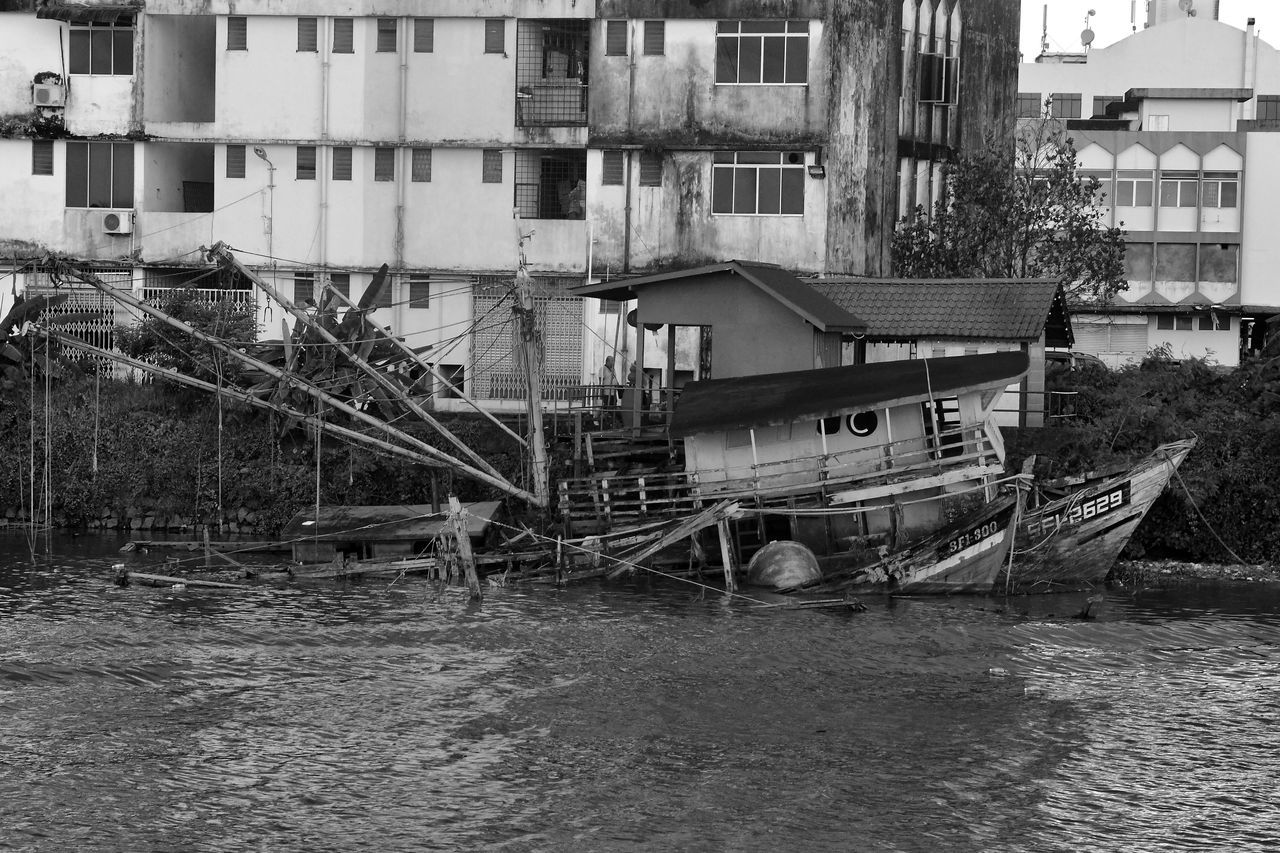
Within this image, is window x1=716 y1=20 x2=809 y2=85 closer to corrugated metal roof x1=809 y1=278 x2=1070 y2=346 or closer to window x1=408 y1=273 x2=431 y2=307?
corrugated metal roof x1=809 y1=278 x2=1070 y2=346

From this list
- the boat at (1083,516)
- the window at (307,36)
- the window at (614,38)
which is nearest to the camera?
the boat at (1083,516)

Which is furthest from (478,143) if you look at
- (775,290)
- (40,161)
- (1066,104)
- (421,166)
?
(1066,104)

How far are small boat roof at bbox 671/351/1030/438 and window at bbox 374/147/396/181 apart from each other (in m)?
16.0

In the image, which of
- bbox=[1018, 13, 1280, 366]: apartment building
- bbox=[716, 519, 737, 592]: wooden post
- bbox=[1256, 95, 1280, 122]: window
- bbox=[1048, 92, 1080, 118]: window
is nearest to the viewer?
bbox=[716, 519, 737, 592]: wooden post

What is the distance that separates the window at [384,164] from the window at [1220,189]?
37.0 meters

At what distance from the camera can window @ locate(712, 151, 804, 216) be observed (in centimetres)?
4628

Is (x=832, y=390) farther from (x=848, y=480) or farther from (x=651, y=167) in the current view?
(x=651, y=167)

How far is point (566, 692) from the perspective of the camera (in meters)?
26.0

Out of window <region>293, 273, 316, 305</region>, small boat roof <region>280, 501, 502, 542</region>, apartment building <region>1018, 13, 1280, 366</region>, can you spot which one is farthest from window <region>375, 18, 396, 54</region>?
apartment building <region>1018, 13, 1280, 366</region>

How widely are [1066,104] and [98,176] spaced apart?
163ft

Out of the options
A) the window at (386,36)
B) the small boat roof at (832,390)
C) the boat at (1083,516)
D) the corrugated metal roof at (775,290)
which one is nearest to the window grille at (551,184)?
the window at (386,36)

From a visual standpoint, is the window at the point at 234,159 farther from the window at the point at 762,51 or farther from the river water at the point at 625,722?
the river water at the point at 625,722

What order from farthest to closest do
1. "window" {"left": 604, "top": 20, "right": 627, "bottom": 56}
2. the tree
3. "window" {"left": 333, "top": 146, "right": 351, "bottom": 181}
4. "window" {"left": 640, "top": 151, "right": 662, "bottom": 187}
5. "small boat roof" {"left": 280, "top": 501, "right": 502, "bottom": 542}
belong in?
"window" {"left": 333, "top": 146, "right": 351, "bottom": 181}, "window" {"left": 604, "top": 20, "right": 627, "bottom": 56}, "window" {"left": 640, "top": 151, "right": 662, "bottom": 187}, the tree, "small boat roof" {"left": 280, "top": 501, "right": 502, "bottom": 542}

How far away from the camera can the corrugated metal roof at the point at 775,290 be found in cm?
3766
